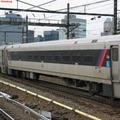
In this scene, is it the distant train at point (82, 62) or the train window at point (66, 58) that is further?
the train window at point (66, 58)

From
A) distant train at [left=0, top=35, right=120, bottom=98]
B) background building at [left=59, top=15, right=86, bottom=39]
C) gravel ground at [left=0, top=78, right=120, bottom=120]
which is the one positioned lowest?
gravel ground at [left=0, top=78, right=120, bottom=120]

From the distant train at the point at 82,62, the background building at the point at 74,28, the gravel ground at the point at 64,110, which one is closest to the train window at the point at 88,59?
the distant train at the point at 82,62

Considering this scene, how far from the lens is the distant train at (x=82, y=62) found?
32.6ft

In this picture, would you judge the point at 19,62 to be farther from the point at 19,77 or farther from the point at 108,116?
the point at 108,116

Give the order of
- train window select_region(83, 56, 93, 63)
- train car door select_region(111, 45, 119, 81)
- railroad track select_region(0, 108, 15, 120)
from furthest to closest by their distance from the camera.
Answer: train window select_region(83, 56, 93, 63), train car door select_region(111, 45, 119, 81), railroad track select_region(0, 108, 15, 120)

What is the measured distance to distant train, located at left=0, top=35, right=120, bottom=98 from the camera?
391 inches

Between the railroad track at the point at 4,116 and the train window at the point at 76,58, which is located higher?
the train window at the point at 76,58

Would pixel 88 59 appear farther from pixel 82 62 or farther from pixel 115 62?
pixel 115 62

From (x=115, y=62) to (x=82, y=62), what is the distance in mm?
2466

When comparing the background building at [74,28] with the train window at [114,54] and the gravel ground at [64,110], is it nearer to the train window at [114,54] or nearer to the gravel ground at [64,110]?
the gravel ground at [64,110]

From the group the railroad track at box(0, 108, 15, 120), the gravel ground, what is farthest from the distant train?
the railroad track at box(0, 108, 15, 120)

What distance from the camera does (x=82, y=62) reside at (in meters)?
11.9

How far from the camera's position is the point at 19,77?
21781 mm

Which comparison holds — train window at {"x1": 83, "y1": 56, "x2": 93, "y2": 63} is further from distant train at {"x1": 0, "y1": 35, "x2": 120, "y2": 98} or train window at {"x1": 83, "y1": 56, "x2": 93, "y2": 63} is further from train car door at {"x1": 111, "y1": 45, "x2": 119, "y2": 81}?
train car door at {"x1": 111, "y1": 45, "x2": 119, "y2": 81}
